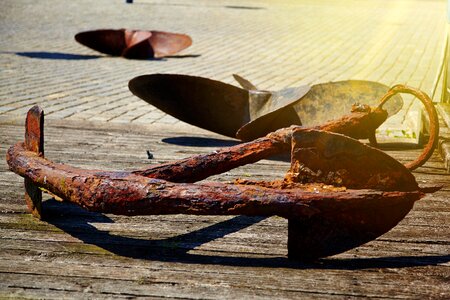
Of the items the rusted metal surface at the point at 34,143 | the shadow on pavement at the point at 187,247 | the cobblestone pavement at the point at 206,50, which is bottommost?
the cobblestone pavement at the point at 206,50

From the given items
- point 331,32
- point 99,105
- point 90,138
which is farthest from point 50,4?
point 90,138

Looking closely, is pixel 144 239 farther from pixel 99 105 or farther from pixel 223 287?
pixel 99 105

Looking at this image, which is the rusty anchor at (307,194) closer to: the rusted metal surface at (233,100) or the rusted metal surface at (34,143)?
the rusted metal surface at (34,143)

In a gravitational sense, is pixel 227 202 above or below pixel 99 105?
above

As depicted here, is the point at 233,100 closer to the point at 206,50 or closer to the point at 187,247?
the point at 187,247

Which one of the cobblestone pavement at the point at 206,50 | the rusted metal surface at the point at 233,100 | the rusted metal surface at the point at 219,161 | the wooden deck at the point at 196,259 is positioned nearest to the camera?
the wooden deck at the point at 196,259

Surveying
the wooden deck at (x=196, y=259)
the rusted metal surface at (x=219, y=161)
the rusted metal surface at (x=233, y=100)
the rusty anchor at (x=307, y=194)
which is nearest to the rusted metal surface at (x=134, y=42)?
the rusted metal surface at (x=233, y=100)
